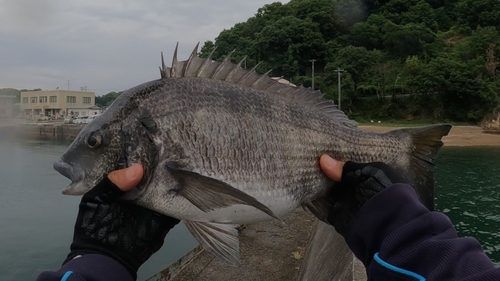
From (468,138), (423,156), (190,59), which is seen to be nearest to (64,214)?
(190,59)

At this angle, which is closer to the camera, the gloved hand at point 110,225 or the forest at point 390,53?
the gloved hand at point 110,225

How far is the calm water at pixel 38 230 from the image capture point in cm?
1422

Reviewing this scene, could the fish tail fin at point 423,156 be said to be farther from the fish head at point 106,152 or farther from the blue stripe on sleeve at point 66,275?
the blue stripe on sleeve at point 66,275

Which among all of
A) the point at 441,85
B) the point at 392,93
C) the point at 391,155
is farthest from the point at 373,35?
the point at 391,155

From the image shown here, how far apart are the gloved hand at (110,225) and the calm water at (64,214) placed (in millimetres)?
12380

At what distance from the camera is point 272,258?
27.2 ft

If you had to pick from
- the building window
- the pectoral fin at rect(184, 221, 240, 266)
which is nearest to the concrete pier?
the pectoral fin at rect(184, 221, 240, 266)

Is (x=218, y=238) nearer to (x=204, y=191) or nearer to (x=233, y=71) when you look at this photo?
(x=204, y=191)

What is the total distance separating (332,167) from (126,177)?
1.36 metres

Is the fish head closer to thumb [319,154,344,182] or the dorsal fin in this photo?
the dorsal fin

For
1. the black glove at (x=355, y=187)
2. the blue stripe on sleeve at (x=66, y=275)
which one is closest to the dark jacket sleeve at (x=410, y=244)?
the black glove at (x=355, y=187)

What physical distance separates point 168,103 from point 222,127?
1.25 ft

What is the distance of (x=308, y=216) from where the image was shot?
11.5 meters

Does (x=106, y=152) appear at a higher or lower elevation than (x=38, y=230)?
higher
